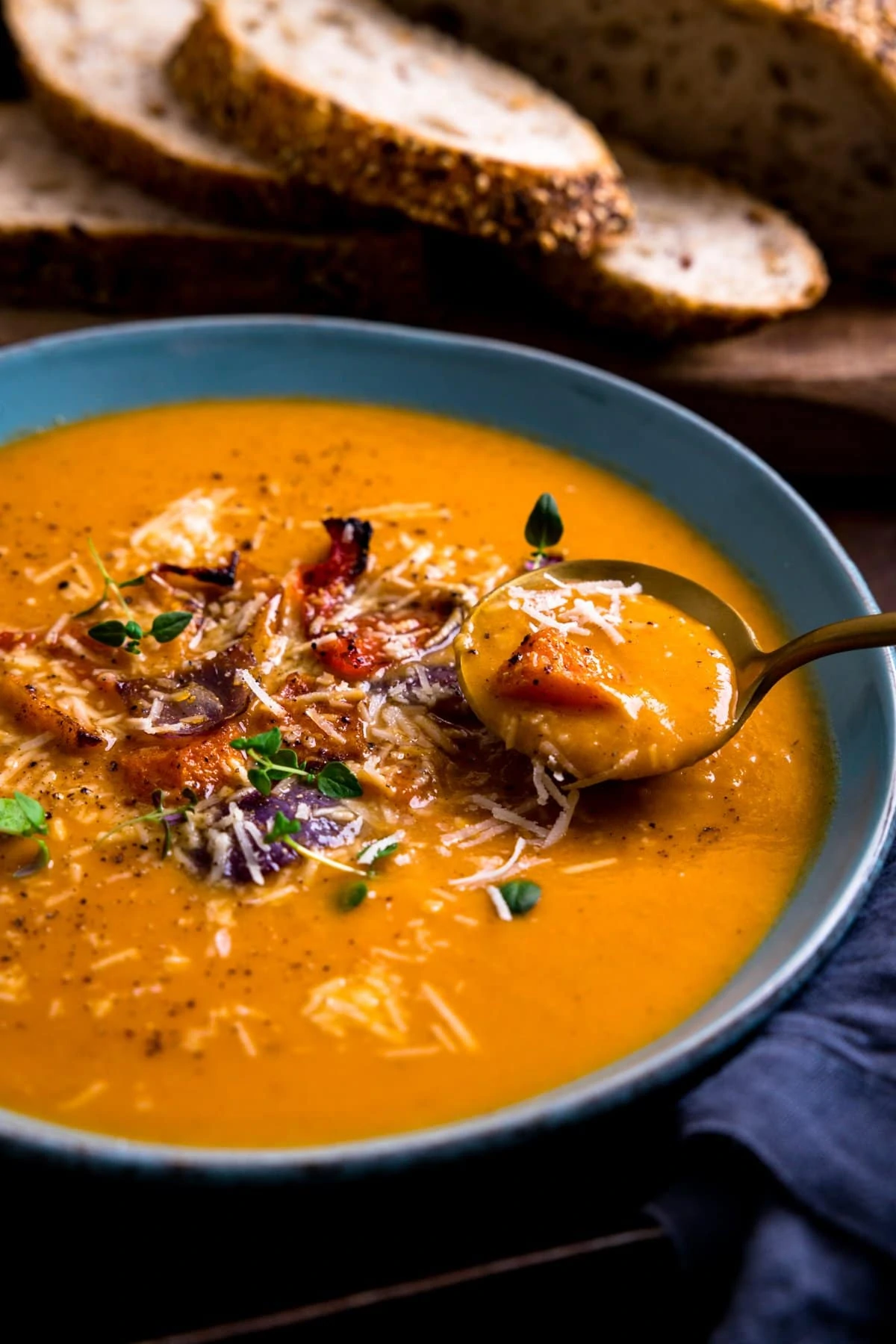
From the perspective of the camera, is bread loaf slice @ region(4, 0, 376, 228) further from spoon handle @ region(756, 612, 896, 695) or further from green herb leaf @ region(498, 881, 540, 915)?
green herb leaf @ region(498, 881, 540, 915)

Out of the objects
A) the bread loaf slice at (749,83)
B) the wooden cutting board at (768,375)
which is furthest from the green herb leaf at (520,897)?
the bread loaf slice at (749,83)

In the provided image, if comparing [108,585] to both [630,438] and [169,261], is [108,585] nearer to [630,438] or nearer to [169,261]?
[630,438]

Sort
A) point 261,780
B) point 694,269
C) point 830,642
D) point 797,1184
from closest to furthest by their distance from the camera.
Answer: point 797,1184, point 261,780, point 830,642, point 694,269

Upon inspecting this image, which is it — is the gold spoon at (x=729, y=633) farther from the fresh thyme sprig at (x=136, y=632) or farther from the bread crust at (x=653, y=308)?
the bread crust at (x=653, y=308)

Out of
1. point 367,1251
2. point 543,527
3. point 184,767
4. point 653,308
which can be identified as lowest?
Result: point 367,1251

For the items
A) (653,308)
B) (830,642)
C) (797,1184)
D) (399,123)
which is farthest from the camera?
(653,308)

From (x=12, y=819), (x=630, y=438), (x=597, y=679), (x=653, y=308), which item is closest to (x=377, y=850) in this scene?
(x=597, y=679)

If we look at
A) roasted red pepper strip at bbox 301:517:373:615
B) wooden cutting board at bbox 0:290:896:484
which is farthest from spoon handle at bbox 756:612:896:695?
wooden cutting board at bbox 0:290:896:484
